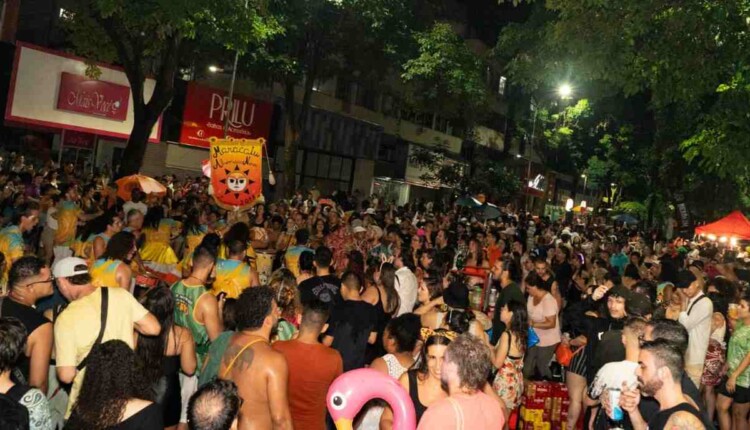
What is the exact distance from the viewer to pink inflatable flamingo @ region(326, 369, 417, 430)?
365 cm

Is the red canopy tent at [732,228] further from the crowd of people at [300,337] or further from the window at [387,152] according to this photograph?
the window at [387,152]

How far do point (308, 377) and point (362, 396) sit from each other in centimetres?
127

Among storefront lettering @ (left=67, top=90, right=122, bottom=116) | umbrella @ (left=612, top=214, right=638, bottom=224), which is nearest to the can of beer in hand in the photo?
storefront lettering @ (left=67, top=90, right=122, bottom=116)

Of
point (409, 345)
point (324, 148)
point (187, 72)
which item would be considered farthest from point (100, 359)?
point (324, 148)

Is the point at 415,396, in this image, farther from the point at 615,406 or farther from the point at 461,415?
the point at 615,406

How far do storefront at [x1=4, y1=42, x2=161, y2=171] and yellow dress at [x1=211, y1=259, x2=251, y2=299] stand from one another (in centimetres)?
1269

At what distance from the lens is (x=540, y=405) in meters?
7.55

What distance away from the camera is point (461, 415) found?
12.2 ft

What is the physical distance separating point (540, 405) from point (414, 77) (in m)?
20.5

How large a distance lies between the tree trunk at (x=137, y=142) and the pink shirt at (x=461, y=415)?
1449cm

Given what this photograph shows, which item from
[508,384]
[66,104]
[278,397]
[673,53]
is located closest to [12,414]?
[278,397]

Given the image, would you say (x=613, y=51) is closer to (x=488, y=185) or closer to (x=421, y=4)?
(x=421, y=4)

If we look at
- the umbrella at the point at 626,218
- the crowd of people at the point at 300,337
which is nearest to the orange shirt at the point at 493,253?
the crowd of people at the point at 300,337

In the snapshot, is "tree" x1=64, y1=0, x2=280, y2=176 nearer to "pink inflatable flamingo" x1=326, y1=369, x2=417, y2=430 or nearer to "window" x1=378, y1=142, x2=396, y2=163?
"pink inflatable flamingo" x1=326, y1=369, x2=417, y2=430
